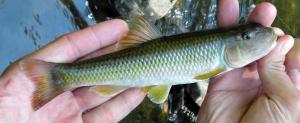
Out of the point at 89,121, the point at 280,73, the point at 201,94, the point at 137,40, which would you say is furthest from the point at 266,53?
the point at 201,94

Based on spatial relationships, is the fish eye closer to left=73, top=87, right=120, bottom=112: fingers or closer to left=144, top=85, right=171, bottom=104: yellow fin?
left=144, top=85, right=171, bottom=104: yellow fin

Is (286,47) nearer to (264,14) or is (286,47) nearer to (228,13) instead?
(264,14)

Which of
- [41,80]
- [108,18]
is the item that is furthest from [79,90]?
[108,18]

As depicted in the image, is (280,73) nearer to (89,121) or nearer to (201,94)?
(89,121)

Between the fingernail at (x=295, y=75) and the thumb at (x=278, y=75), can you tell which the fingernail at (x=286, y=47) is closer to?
the thumb at (x=278, y=75)

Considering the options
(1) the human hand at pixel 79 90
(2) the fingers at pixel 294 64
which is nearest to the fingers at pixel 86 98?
(1) the human hand at pixel 79 90
